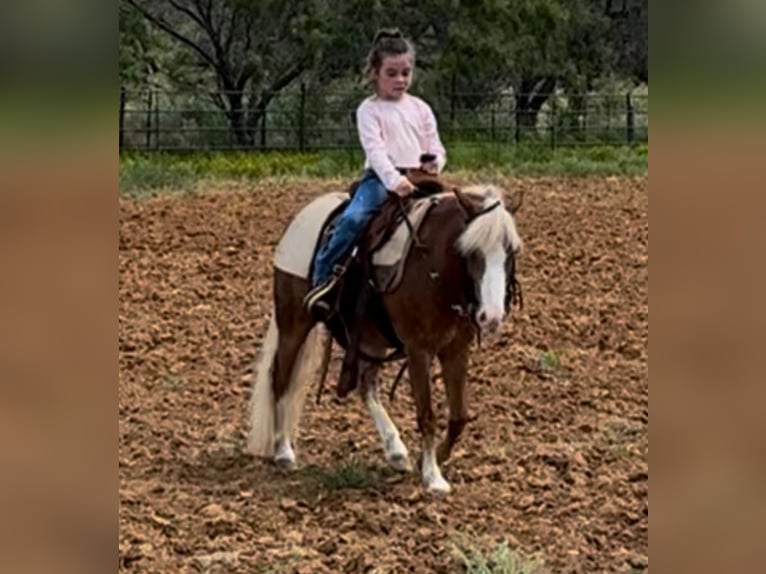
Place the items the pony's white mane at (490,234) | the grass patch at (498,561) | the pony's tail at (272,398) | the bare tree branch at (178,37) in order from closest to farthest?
1. the grass patch at (498,561)
2. the pony's white mane at (490,234)
3. the pony's tail at (272,398)
4. the bare tree branch at (178,37)

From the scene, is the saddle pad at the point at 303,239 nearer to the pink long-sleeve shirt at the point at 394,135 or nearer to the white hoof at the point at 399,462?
the pink long-sleeve shirt at the point at 394,135

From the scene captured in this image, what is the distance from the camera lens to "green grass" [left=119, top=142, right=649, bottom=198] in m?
17.1

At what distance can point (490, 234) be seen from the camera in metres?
4.11

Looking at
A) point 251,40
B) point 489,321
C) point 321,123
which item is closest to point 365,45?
point 251,40

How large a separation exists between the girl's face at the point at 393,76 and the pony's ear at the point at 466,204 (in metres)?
0.45

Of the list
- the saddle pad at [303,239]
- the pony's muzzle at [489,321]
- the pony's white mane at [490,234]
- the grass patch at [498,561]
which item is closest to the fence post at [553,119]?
the saddle pad at [303,239]

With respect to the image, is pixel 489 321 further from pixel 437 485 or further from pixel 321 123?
pixel 321 123

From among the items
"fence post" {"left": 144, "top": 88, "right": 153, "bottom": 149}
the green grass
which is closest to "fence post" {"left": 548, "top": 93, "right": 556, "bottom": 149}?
the green grass

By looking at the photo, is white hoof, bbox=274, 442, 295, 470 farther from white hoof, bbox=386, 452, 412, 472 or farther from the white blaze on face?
the white blaze on face

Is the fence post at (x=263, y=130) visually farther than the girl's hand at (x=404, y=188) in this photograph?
Yes

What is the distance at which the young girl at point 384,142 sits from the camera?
14.5 feet

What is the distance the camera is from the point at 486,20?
2612 cm

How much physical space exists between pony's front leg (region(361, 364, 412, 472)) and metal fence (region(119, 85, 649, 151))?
16967 millimetres
